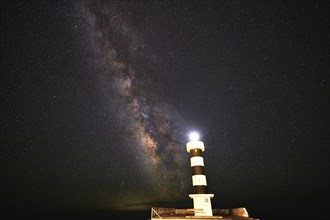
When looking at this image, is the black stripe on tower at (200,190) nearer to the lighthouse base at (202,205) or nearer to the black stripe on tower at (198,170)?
the lighthouse base at (202,205)

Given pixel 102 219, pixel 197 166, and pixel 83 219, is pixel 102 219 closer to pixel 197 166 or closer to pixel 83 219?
pixel 83 219

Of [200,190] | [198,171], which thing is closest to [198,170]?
[198,171]

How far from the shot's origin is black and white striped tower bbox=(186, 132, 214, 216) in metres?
21.2

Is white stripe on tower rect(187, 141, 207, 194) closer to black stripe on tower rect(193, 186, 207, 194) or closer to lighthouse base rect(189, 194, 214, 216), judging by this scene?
black stripe on tower rect(193, 186, 207, 194)

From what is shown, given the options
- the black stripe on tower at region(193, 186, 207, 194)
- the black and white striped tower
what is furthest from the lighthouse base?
the black stripe on tower at region(193, 186, 207, 194)

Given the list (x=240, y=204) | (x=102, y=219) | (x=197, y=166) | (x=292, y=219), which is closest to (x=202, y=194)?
(x=197, y=166)

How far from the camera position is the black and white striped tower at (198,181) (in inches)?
835

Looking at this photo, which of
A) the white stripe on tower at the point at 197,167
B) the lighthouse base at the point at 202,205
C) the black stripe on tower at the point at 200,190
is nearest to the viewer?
the lighthouse base at the point at 202,205

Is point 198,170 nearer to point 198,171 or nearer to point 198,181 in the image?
point 198,171

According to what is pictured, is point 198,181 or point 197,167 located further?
point 197,167

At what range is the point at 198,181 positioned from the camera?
72.7 feet

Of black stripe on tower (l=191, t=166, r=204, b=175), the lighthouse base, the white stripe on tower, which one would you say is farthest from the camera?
black stripe on tower (l=191, t=166, r=204, b=175)

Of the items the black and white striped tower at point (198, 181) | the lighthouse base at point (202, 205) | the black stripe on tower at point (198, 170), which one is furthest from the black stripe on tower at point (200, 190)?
the black stripe on tower at point (198, 170)

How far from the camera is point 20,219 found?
409 ft
